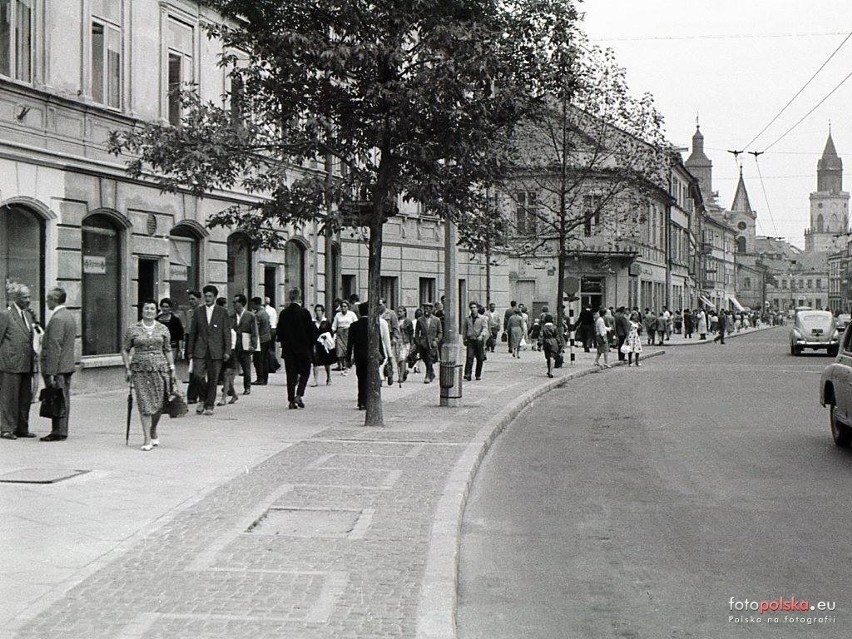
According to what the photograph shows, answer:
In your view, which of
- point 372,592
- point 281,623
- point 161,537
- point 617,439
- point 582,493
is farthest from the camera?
point 617,439

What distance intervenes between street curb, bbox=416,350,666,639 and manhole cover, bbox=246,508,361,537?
2.09 feet

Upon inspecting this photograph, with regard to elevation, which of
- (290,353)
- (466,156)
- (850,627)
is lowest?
(850,627)

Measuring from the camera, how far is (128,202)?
67.9ft

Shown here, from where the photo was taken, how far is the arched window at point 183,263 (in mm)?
22672

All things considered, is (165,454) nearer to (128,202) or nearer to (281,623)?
(281,623)

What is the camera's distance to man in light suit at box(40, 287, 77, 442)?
41.5 feet

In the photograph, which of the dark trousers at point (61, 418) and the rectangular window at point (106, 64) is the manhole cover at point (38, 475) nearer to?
the dark trousers at point (61, 418)

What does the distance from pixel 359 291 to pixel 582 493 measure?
80.6 ft

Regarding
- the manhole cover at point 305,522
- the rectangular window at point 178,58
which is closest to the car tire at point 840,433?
the manhole cover at point 305,522

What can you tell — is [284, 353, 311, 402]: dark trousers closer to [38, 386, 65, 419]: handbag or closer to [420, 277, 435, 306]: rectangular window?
[38, 386, 65, 419]: handbag

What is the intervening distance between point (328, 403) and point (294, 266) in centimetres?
1156

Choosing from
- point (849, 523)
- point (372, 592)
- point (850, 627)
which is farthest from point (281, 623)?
point (849, 523)

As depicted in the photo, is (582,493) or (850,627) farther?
(582,493)

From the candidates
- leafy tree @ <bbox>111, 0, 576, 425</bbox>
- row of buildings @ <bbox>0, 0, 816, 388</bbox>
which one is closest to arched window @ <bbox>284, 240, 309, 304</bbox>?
row of buildings @ <bbox>0, 0, 816, 388</bbox>
